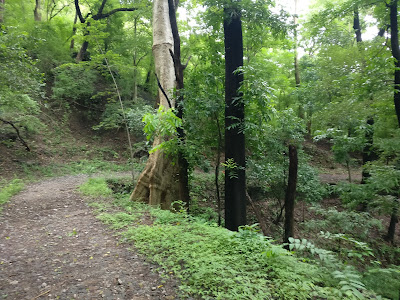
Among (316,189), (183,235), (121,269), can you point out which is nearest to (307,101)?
(316,189)

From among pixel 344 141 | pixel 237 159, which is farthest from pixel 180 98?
pixel 344 141

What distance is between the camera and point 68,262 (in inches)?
130

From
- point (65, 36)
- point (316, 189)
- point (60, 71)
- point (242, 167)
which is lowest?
point (316, 189)

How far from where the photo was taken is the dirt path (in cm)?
258

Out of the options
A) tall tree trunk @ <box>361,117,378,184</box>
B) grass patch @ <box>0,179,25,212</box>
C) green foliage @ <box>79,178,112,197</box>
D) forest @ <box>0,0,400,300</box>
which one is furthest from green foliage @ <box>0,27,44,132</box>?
tall tree trunk @ <box>361,117,378,184</box>

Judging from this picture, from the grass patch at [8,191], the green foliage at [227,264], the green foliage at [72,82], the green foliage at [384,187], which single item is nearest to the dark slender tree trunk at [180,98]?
the green foliage at [227,264]

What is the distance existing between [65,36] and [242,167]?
18.3 metres

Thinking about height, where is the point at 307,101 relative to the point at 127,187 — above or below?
above

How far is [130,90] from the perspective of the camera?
1677 centimetres

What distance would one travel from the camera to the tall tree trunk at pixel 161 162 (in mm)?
6832

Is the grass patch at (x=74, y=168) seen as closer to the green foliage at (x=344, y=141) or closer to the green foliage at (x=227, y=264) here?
the green foliage at (x=344, y=141)

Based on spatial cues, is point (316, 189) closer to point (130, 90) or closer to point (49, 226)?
point (49, 226)

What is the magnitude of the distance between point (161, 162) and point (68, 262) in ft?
12.9

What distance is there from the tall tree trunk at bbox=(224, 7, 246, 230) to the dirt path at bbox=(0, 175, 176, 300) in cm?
283
